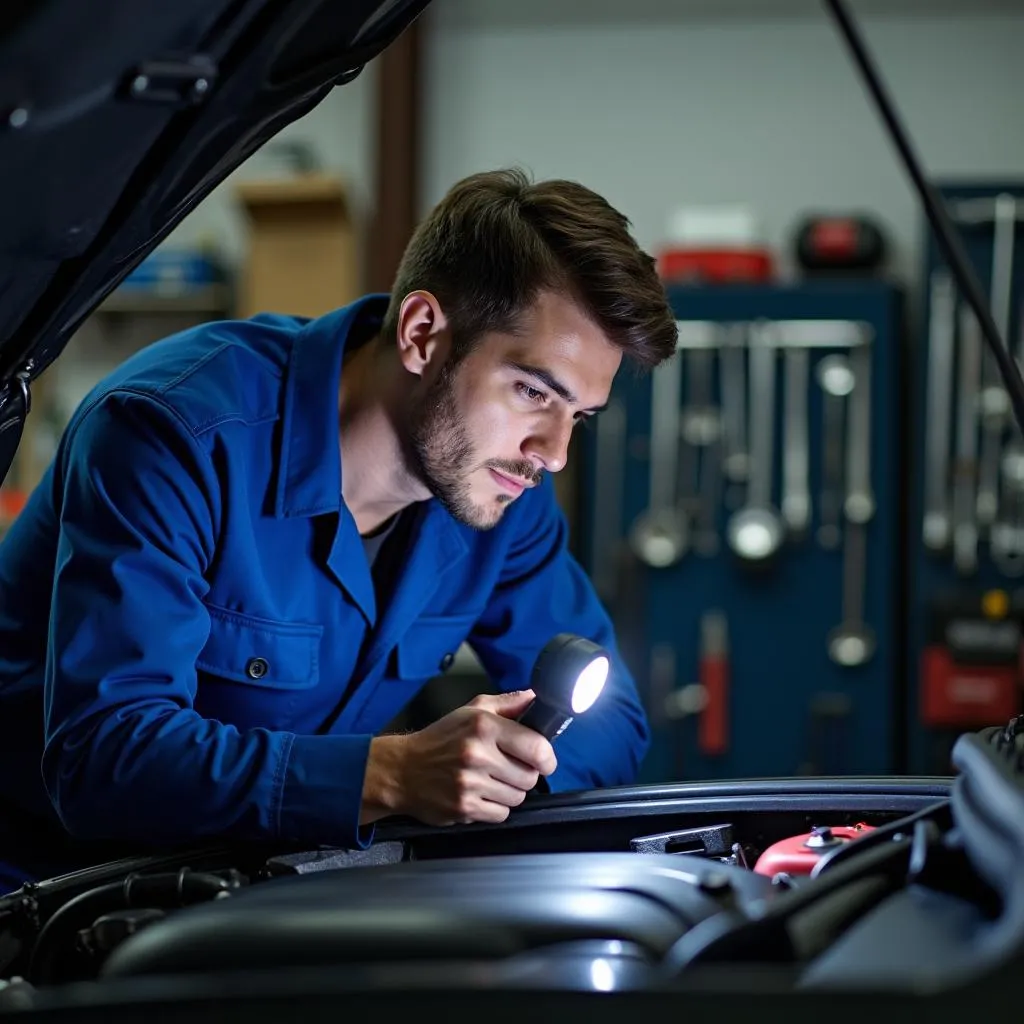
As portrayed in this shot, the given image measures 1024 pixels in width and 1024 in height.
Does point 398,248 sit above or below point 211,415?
above

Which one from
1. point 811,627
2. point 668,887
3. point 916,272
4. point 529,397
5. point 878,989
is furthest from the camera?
point 916,272

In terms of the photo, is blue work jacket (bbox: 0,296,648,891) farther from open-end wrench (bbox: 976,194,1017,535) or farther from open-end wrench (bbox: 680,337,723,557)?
open-end wrench (bbox: 976,194,1017,535)

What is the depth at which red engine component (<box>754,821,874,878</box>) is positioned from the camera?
3.64 ft

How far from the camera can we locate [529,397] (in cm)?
157

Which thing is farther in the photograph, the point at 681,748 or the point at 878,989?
the point at 681,748

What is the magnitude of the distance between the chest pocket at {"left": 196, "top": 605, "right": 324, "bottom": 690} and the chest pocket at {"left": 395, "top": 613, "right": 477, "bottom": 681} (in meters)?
0.14

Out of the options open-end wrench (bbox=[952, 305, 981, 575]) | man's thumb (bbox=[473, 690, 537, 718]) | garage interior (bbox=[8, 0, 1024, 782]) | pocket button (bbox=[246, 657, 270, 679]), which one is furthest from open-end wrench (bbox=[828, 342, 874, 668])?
man's thumb (bbox=[473, 690, 537, 718])

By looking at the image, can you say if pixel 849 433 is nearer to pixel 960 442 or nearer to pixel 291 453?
pixel 960 442

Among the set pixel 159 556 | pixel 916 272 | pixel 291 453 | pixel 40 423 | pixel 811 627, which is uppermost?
pixel 916 272

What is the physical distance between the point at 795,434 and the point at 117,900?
3.66m

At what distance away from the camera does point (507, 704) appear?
1.31 meters

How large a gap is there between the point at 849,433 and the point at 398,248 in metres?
1.68

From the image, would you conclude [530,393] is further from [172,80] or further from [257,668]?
[172,80]

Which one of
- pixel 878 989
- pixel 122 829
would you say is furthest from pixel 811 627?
pixel 878 989
